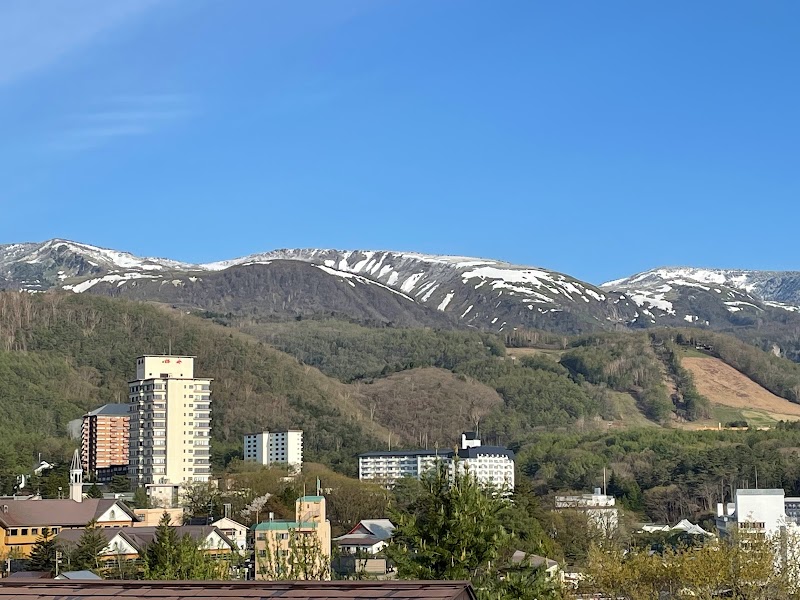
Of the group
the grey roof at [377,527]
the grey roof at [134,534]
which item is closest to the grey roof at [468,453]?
the grey roof at [377,527]

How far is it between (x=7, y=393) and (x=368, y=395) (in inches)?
2327

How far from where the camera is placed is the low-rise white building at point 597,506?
3686 inches

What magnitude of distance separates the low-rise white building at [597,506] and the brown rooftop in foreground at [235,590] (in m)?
72.9

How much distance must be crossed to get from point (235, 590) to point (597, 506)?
99293mm

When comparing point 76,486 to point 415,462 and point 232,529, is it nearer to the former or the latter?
point 232,529

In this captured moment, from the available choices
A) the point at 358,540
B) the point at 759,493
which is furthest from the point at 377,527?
the point at 759,493

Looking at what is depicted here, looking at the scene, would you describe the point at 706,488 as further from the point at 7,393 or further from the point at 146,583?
the point at 146,583

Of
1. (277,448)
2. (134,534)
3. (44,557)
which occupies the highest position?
(277,448)

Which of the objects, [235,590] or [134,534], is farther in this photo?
[134,534]

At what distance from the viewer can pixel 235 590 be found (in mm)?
12406

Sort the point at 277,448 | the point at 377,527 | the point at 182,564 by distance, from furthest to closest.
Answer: the point at 277,448 → the point at 377,527 → the point at 182,564

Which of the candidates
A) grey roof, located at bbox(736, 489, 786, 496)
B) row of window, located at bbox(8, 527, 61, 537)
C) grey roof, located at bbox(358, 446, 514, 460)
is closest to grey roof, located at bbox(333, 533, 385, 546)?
row of window, located at bbox(8, 527, 61, 537)

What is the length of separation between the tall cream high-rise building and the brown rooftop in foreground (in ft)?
318

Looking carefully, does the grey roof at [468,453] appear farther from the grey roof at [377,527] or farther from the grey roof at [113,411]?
the grey roof at [377,527]
